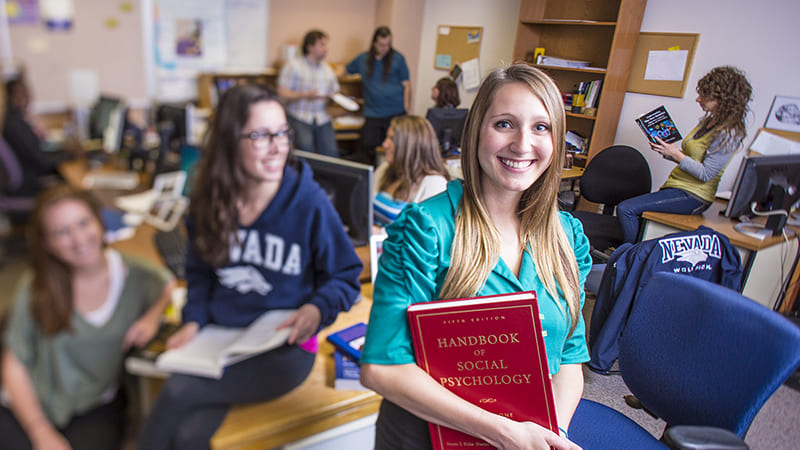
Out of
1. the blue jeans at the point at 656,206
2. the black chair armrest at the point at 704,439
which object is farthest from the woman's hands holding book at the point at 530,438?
the blue jeans at the point at 656,206

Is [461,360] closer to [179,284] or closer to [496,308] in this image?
[496,308]

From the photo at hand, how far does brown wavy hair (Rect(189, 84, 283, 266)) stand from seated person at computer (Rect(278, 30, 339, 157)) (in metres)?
0.12

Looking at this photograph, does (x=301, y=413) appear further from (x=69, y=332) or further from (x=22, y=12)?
(x=22, y=12)

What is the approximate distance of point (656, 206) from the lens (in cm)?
144

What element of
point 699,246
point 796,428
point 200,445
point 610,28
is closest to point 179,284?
point 200,445

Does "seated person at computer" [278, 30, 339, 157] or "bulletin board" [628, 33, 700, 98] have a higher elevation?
"bulletin board" [628, 33, 700, 98]

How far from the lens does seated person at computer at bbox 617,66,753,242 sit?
1.27 metres

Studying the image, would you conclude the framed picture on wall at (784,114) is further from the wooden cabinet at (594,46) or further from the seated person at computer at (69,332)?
the seated person at computer at (69,332)

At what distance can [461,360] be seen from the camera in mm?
1048

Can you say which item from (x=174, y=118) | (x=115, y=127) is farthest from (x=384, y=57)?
(x=115, y=127)

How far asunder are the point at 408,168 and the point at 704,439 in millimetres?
1843

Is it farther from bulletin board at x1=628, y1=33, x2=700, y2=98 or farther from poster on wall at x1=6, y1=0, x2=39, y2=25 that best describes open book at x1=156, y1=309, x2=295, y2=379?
bulletin board at x1=628, y1=33, x2=700, y2=98

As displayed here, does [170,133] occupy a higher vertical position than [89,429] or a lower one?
Answer: higher

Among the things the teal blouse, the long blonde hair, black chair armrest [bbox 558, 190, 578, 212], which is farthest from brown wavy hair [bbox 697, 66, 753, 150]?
the teal blouse
